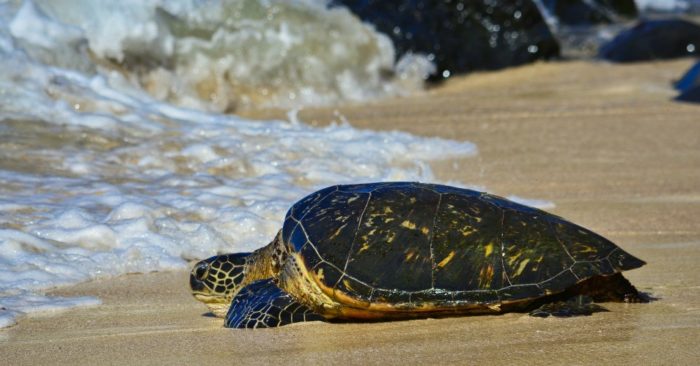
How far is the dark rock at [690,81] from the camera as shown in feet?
30.0

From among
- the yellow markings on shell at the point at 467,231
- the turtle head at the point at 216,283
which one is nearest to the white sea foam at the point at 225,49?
the turtle head at the point at 216,283

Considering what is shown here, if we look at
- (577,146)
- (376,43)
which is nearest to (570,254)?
(577,146)

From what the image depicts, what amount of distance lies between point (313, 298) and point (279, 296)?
143 mm

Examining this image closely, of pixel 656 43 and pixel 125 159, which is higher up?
pixel 656 43

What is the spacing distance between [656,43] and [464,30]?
2.16m

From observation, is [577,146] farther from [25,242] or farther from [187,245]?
[25,242]

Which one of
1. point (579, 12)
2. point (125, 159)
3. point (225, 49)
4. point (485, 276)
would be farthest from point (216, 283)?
point (579, 12)

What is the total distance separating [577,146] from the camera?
7258 millimetres

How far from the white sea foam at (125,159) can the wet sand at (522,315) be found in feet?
0.86

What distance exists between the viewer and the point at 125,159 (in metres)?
6.65

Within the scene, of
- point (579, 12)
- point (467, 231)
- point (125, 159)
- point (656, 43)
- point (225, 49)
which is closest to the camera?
point (467, 231)

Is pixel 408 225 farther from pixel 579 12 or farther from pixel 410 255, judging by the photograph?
pixel 579 12

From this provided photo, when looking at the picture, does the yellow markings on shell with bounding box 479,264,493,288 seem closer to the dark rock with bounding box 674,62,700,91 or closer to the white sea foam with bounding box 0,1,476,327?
the white sea foam with bounding box 0,1,476,327

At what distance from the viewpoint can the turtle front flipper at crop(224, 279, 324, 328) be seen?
3615mm
